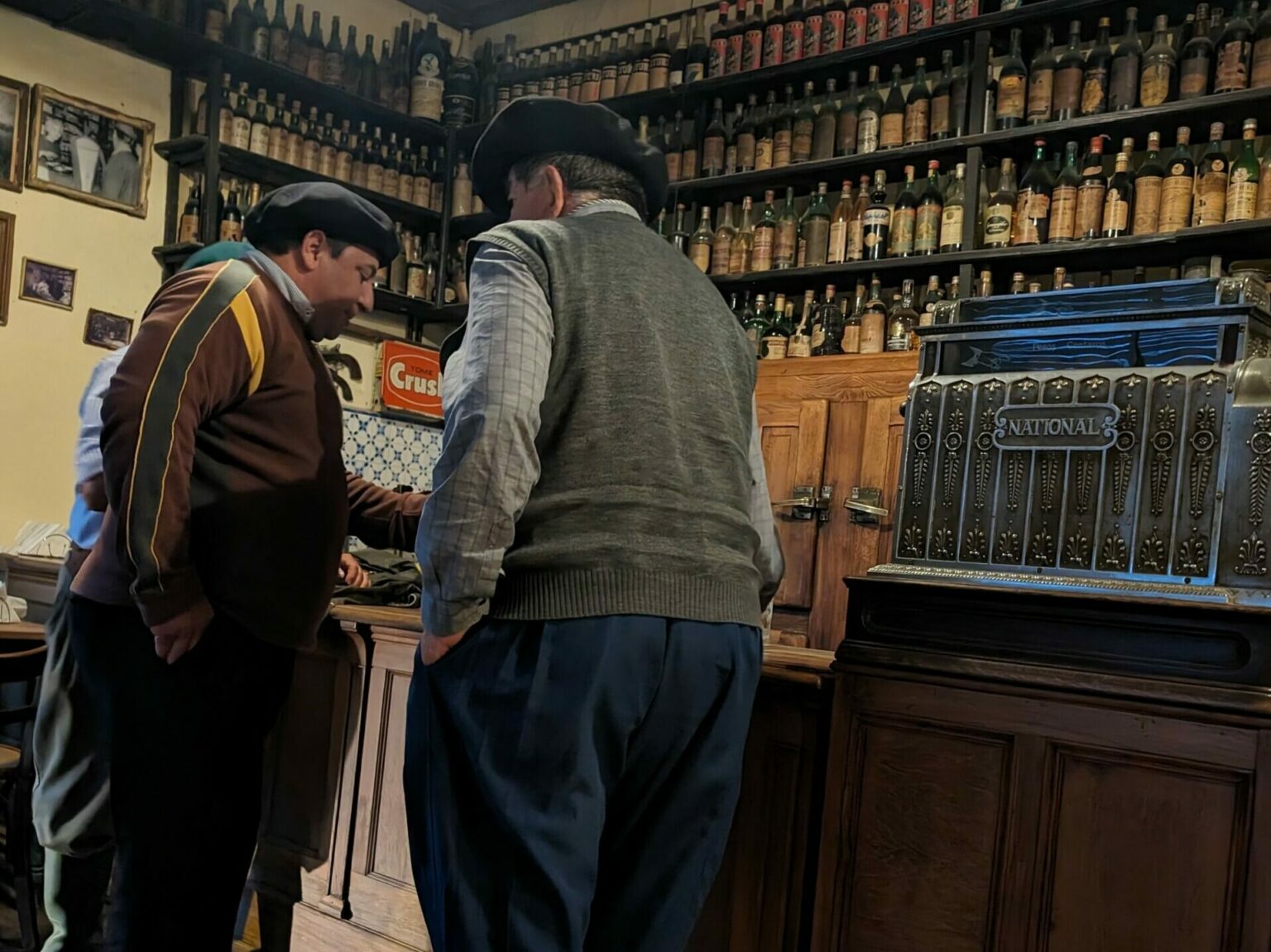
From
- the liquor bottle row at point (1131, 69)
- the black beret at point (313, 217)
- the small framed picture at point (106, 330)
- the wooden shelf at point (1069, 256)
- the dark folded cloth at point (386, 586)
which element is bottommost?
the dark folded cloth at point (386, 586)

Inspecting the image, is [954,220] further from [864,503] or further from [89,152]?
[89,152]

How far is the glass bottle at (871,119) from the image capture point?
3668mm

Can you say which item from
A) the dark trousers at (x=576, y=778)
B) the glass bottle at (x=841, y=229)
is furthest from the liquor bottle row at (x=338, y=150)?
the dark trousers at (x=576, y=778)

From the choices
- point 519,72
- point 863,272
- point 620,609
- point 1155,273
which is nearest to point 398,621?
point 620,609

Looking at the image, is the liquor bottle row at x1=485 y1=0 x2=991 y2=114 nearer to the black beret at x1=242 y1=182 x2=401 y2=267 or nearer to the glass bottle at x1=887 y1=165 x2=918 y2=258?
the glass bottle at x1=887 y1=165 x2=918 y2=258

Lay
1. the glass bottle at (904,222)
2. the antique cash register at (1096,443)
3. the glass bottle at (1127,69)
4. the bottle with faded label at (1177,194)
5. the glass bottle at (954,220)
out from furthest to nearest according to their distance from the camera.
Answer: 1. the glass bottle at (904,222)
2. the glass bottle at (954,220)
3. the glass bottle at (1127,69)
4. the bottle with faded label at (1177,194)
5. the antique cash register at (1096,443)

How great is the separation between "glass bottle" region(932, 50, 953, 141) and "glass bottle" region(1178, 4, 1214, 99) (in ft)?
2.21

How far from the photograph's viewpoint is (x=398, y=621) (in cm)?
216

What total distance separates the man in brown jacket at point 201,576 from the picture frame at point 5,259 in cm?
245

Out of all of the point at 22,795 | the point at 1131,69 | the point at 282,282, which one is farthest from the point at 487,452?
the point at 1131,69

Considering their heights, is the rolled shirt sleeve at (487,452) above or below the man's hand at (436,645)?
above

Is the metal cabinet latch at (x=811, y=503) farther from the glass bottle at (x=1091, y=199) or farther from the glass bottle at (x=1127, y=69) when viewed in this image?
the glass bottle at (x=1127, y=69)

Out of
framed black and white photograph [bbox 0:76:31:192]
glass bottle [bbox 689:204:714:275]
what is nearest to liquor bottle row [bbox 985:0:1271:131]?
glass bottle [bbox 689:204:714:275]

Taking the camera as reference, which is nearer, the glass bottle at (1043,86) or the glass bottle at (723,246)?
the glass bottle at (1043,86)
